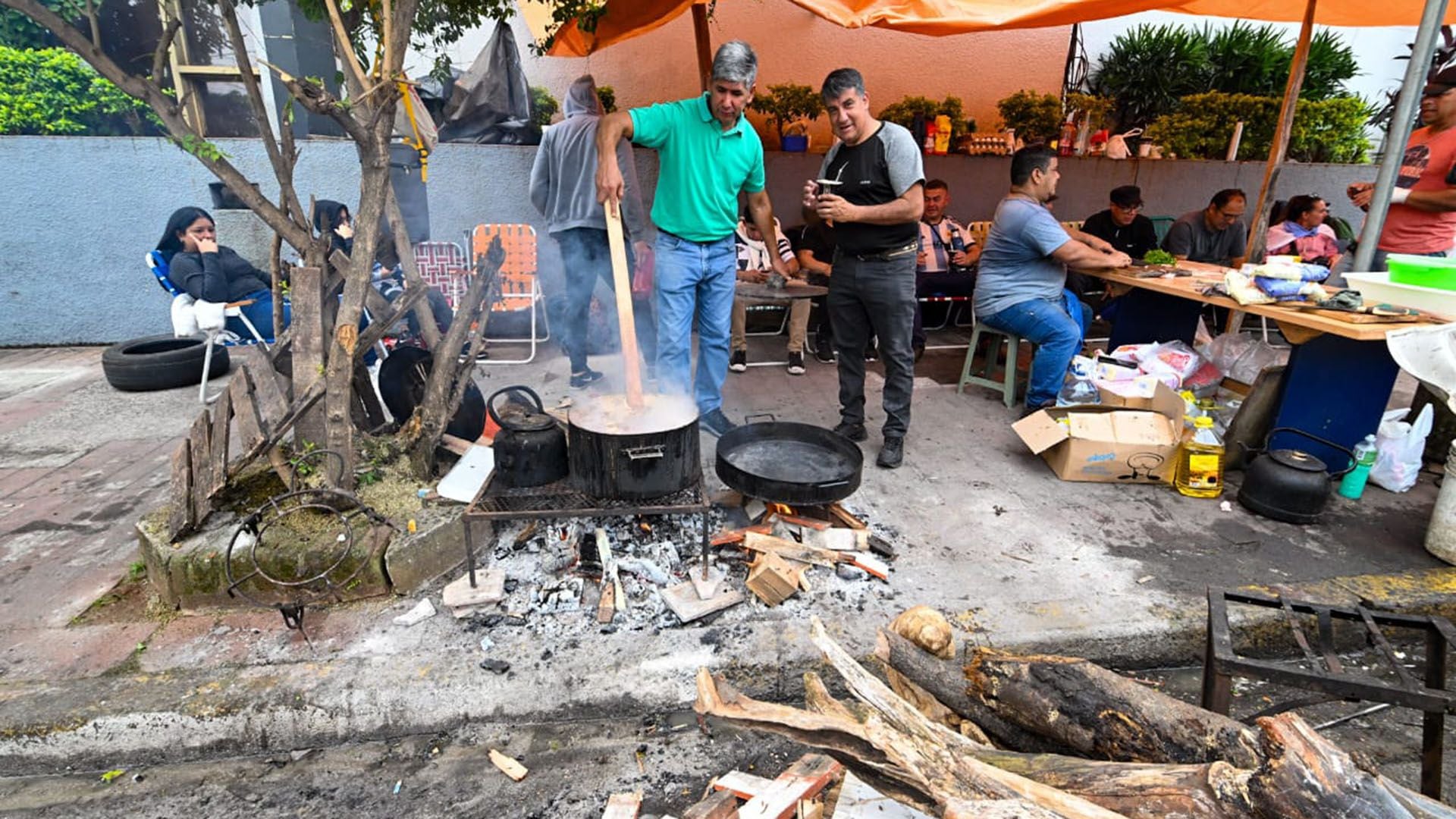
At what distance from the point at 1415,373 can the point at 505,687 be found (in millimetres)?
4396

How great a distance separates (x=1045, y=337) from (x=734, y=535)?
2.88 metres

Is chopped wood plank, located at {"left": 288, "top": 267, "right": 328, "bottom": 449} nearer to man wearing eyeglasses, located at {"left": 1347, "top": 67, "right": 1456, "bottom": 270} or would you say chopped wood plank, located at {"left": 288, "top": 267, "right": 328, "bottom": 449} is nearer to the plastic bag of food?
the plastic bag of food

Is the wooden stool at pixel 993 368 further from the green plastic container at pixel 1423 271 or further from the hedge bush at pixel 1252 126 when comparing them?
the hedge bush at pixel 1252 126

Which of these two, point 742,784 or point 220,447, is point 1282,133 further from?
point 220,447

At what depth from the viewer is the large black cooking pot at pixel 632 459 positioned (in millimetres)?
2879

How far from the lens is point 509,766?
7.69ft

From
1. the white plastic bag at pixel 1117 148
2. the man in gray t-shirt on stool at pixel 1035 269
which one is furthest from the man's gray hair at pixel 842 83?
the white plastic bag at pixel 1117 148

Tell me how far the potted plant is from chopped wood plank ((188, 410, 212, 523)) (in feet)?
20.6

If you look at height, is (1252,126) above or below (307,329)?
above

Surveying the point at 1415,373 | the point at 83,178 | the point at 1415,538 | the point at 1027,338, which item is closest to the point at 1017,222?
the point at 1027,338

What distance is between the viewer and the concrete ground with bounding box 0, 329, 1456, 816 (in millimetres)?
2451

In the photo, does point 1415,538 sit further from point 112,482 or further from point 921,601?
point 112,482

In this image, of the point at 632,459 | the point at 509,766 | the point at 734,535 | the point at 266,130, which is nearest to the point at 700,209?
the point at 632,459

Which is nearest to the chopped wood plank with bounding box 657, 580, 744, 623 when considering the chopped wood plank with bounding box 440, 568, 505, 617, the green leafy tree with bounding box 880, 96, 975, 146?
the chopped wood plank with bounding box 440, 568, 505, 617
